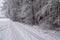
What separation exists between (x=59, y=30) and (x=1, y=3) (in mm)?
20809

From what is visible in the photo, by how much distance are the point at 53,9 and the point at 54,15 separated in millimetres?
603

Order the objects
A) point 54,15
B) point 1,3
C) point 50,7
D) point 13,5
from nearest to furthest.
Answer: point 50,7 → point 54,15 → point 13,5 → point 1,3

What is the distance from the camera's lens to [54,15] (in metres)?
8.00

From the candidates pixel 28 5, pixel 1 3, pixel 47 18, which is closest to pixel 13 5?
pixel 28 5

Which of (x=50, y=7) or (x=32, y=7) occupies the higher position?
(x=50, y=7)

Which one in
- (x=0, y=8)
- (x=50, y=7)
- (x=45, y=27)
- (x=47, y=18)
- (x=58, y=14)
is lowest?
(x=0, y=8)

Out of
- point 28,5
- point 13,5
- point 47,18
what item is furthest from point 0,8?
point 47,18

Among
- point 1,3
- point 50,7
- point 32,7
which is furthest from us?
point 1,3

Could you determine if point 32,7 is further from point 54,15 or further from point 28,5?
point 54,15

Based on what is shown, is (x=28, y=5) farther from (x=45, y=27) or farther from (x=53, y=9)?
(x=53, y=9)

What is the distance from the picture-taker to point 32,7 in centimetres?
1234

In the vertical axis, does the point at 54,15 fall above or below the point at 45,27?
above

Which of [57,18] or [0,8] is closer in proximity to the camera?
[57,18]

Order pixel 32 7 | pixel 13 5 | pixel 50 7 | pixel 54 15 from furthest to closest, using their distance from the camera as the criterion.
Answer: pixel 13 5 → pixel 32 7 → pixel 54 15 → pixel 50 7
